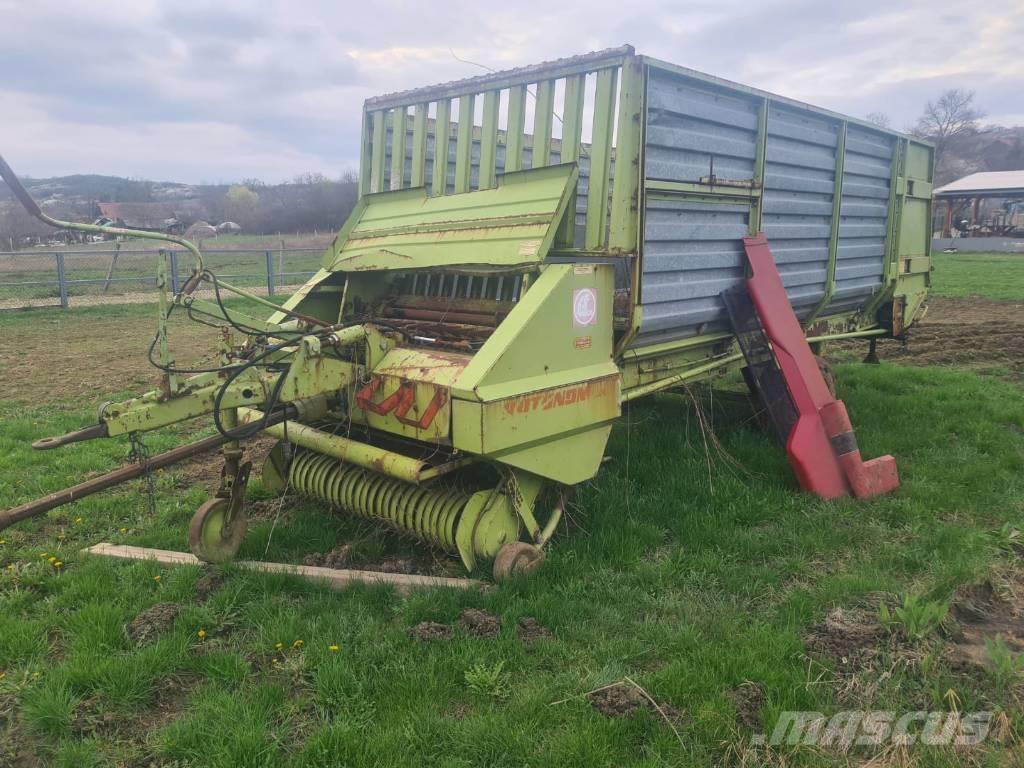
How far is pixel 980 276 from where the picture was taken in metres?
20.1

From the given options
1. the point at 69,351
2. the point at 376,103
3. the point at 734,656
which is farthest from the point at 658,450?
the point at 69,351

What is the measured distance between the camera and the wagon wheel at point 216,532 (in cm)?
364

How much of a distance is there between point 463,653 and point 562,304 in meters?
1.69

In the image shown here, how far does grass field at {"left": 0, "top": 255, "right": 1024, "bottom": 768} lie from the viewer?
2572 mm

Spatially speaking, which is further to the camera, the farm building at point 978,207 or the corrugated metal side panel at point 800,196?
the farm building at point 978,207

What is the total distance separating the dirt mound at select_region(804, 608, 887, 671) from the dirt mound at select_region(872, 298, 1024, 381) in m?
6.67

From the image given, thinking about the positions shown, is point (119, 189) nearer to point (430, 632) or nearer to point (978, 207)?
point (430, 632)

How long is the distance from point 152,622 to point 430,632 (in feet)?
4.04

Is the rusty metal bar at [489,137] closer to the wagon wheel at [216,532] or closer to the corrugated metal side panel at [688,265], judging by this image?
the corrugated metal side panel at [688,265]

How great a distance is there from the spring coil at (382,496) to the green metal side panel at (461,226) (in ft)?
4.10

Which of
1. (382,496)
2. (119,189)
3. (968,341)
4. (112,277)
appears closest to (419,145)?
(382,496)

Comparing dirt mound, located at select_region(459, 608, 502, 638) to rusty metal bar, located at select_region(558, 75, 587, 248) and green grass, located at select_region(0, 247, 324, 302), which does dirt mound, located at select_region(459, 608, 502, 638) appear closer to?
rusty metal bar, located at select_region(558, 75, 587, 248)

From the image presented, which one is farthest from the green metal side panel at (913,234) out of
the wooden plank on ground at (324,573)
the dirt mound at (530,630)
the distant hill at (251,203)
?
the distant hill at (251,203)

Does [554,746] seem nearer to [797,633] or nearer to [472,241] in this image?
[797,633]
